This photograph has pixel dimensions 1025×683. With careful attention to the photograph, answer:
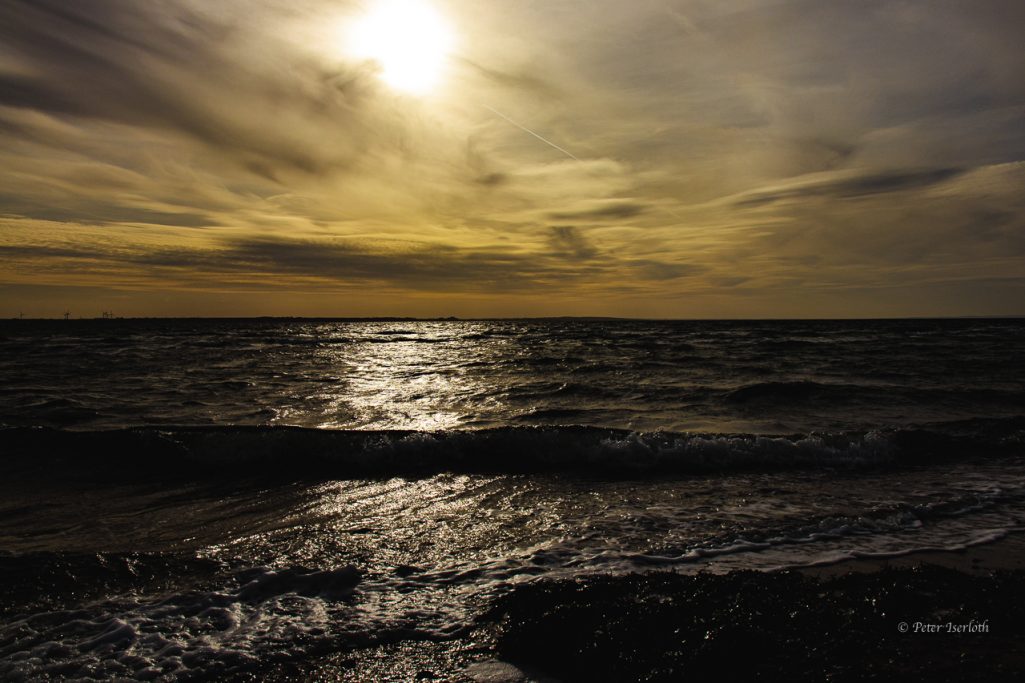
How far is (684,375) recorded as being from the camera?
25766mm

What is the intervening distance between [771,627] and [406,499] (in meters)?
6.11

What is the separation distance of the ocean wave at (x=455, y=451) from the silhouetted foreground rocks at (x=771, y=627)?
5.66 metres

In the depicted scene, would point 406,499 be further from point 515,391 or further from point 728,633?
point 515,391

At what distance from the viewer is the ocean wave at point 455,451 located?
11.4 meters

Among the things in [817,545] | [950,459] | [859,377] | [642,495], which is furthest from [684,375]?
[817,545]

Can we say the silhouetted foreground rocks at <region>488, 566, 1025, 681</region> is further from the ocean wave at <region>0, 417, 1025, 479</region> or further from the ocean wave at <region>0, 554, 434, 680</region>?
the ocean wave at <region>0, 417, 1025, 479</region>

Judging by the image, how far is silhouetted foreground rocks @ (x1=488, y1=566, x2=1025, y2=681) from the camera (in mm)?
4195

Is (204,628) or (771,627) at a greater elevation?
(771,627)

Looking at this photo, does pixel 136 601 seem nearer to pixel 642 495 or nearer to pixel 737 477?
pixel 642 495
